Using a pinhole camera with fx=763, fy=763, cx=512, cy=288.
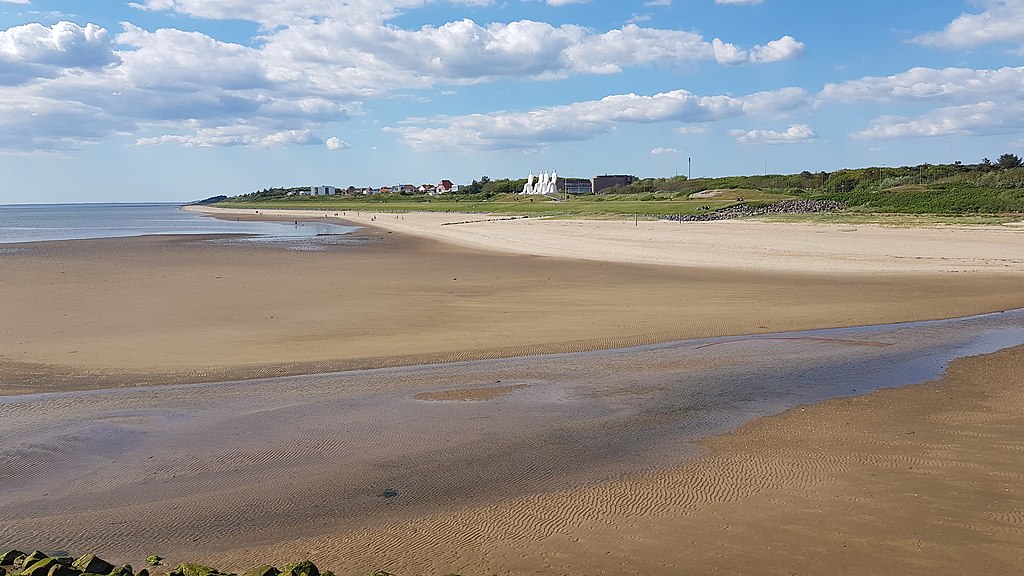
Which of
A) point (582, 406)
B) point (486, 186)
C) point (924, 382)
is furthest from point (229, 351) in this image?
point (486, 186)

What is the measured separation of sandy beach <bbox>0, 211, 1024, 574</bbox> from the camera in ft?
18.0

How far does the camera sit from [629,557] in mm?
5250

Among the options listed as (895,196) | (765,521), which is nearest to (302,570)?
(765,521)

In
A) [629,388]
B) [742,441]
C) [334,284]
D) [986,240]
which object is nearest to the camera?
[742,441]

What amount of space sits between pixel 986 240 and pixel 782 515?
30.7m

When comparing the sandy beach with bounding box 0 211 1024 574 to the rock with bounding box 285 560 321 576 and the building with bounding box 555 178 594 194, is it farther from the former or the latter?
the building with bounding box 555 178 594 194

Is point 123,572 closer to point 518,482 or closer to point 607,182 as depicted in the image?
point 518,482

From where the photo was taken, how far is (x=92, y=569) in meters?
4.72

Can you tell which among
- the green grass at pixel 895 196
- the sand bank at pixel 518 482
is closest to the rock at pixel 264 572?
the sand bank at pixel 518 482

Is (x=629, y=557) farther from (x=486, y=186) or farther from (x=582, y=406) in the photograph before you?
(x=486, y=186)

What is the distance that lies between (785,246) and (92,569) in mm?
30739

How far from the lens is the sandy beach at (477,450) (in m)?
5.48

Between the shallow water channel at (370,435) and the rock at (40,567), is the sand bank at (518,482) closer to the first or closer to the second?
the shallow water channel at (370,435)

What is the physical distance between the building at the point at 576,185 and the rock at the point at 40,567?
156416mm
